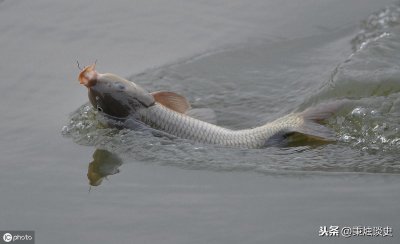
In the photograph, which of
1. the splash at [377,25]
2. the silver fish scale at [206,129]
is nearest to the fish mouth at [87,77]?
the silver fish scale at [206,129]

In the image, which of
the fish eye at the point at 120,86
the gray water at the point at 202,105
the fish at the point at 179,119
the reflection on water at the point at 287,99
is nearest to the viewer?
the gray water at the point at 202,105

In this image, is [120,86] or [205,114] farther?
[205,114]

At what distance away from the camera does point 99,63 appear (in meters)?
8.72

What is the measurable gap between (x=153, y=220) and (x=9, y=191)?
4.56ft

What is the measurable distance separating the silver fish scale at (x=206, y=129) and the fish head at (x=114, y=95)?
9 centimetres

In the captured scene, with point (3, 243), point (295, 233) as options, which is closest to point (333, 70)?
point (295, 233)

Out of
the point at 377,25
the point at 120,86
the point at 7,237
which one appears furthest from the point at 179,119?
the point at 377,25

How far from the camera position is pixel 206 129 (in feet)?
21.9

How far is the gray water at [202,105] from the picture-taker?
5.75 m

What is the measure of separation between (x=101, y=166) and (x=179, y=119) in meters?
0.77

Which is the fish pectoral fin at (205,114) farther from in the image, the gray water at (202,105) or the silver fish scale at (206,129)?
the silver fish scale at (206,129)

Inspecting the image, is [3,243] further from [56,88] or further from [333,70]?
[333,70]

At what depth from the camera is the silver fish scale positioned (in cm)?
666

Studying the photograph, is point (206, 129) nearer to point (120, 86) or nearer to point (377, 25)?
point (120, 86)
